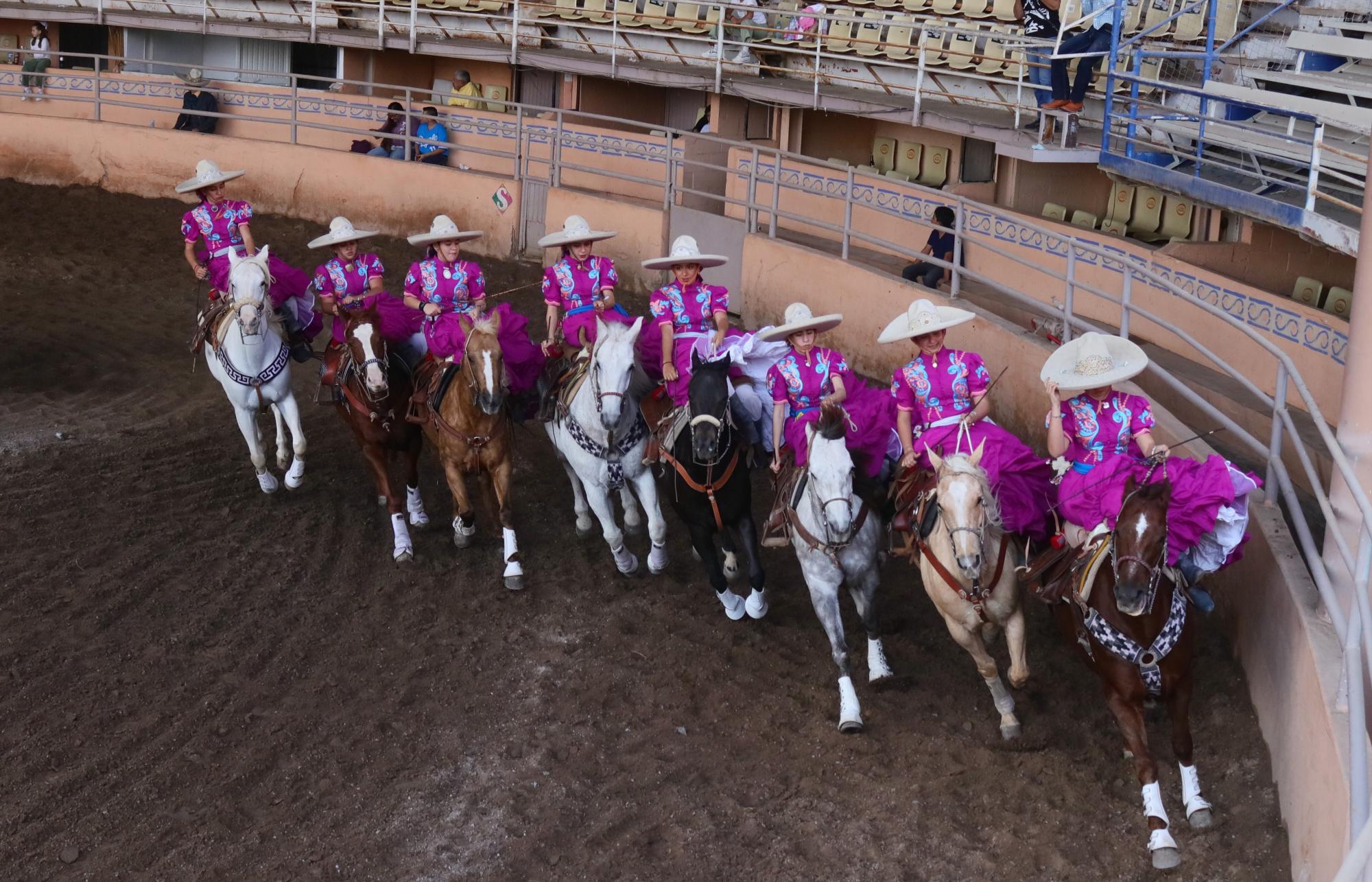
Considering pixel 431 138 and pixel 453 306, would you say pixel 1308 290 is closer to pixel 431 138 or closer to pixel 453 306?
pixel 453 306

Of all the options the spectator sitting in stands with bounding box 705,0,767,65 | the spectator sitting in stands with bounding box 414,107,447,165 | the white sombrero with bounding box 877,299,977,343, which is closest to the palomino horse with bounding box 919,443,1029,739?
the white sombrero with bounding box 877,299,977,343

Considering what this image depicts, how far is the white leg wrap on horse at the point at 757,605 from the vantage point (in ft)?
28.3

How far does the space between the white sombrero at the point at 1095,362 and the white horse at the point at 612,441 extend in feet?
8.30

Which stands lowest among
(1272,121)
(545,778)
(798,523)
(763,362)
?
(545,778)

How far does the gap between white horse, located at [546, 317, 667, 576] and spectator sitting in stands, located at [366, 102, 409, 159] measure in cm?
1025

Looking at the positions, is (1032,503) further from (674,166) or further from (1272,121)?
(674,166)

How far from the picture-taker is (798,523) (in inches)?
296

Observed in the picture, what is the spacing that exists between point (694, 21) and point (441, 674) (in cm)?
1276

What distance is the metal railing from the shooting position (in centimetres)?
507

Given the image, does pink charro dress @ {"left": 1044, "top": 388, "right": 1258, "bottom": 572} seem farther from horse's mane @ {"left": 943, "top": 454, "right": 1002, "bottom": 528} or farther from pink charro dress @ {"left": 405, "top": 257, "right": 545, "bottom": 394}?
pink charro dress @ {"left": 405, "top": 257, "right": 545, "bottom": 394}

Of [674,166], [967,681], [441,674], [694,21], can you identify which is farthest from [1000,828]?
[694,21]

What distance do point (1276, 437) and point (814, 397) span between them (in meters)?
2.47

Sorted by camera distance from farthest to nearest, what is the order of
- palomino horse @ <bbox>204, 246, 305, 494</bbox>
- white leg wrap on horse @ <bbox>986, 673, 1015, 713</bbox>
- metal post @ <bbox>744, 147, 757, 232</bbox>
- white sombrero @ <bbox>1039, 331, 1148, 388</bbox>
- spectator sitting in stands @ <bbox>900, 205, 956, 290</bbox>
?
metal post @ <bbox>744, 147, 757, 232</bbox> < spectator sitting in stands @ <bbox>900, 205, 956, 290</bbox> < palomino horse @ <bbox>204, 246, 305, 494</bbox> < white leg wrap on horse @ <bbox>986, 673, 1015, 713</bbox> < white sombrero @ <bbox>1039, 331, 1148, 388</bbox>

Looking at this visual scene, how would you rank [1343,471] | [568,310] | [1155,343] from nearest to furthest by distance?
1. [1343,471]
2. [568,310]
3. [1155,343]
